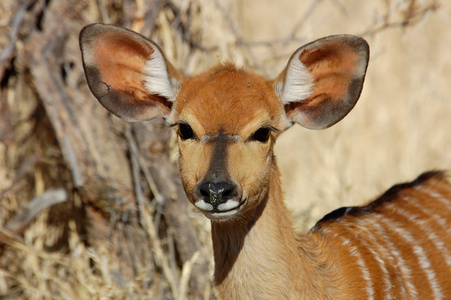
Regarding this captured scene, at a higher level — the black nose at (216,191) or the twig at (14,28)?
the black nose at (216,191)

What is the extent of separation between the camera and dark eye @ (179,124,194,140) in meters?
3.39

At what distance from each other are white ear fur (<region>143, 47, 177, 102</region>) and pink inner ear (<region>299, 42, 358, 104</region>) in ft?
2.21

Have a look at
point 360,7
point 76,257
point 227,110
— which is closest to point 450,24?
point 360,7

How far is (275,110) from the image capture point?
3.54 meters

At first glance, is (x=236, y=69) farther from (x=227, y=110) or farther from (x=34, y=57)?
(x=34, y=57)

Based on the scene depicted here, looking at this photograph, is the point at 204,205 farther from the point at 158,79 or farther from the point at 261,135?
the point at 158,79

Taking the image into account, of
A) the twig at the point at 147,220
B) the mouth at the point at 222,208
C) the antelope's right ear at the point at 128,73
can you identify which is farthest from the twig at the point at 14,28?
the mouth at the point at 222,208

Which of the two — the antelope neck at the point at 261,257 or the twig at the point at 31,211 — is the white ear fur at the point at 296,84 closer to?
the antelope neck at the point at 261,257

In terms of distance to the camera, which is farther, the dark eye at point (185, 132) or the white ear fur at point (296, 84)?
the white ear fur at point (296, 84)

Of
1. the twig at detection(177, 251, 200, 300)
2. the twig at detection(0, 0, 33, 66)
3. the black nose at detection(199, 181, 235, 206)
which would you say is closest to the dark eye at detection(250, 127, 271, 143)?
the black nose at detection(199, 181, 235, 206)

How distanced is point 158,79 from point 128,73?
0.17 meters

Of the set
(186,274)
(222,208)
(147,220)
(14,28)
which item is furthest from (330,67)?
(14,28)

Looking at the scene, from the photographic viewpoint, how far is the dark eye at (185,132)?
3389 mm

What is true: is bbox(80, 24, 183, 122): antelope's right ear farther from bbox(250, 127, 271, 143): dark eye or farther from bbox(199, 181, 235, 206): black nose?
bbox(199, 181, 235, 206): black nose
